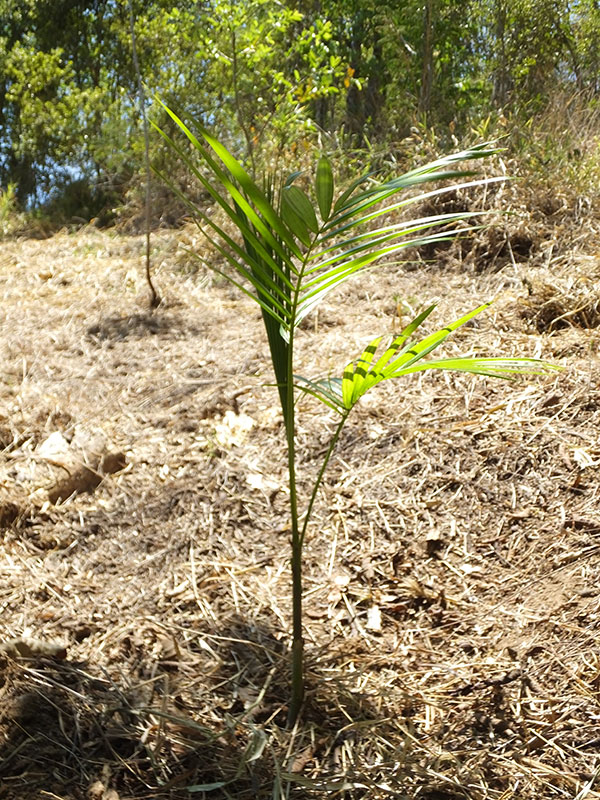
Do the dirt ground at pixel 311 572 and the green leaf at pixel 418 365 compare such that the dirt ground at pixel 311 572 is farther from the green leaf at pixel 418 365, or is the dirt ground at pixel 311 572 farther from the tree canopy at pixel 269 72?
the tree canopy at pixel 269 72

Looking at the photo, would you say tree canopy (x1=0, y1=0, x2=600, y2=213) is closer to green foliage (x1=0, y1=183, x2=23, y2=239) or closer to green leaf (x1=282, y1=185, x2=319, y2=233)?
green foliage (x1=0, y1=183, x2=23, y2=239)

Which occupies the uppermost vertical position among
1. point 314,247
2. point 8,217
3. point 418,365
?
point 8,217

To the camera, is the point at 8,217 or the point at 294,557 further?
the point at 8,217

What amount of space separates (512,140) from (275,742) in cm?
357

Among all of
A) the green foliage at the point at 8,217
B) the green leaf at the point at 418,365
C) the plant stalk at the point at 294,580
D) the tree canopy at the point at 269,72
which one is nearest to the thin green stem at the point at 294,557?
the plant stalk at the point at 294,580

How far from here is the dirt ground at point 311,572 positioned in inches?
56.1

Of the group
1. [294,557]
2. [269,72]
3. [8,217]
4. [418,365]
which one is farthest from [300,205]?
[8,217]

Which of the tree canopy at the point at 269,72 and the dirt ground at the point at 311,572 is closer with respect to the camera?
the dirt ground at the point at 311,572

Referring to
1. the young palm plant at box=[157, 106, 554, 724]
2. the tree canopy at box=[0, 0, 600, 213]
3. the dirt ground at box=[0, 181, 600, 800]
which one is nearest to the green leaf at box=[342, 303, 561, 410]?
the young palm plant at box=[157, 106, 554, 724]

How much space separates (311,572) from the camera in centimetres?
192

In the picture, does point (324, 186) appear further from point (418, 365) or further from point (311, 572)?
point (311, 572)

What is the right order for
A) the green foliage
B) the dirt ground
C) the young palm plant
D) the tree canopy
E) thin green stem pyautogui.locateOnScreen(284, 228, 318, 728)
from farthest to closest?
the green foliage
the tree canopy
the dirt ground
thin green stem pyautogui.locateOnScreen(284, 228, 318, 728)
the young palm plant

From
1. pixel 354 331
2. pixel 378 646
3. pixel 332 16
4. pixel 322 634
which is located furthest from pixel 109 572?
pixel 332 16

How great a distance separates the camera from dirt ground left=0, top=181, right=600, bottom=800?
1.42m
